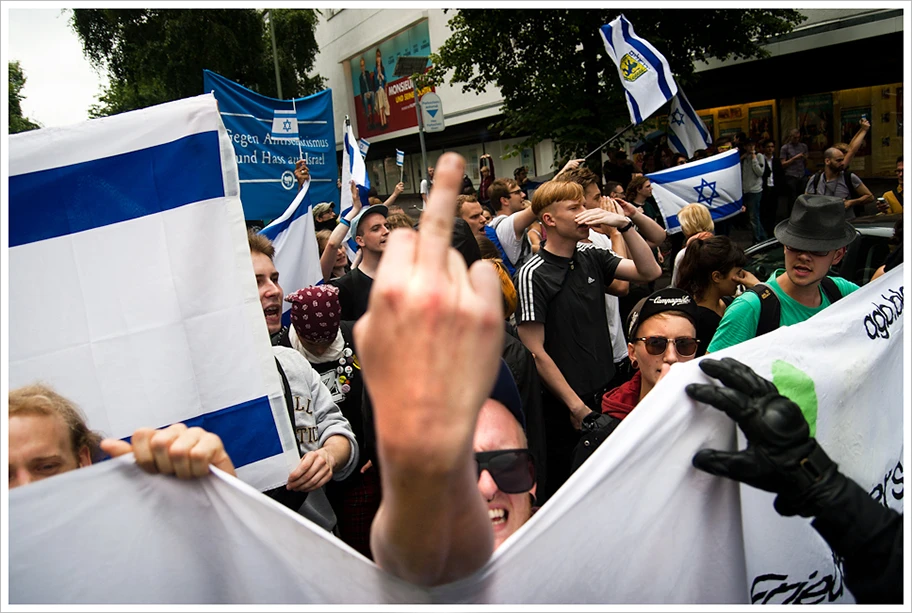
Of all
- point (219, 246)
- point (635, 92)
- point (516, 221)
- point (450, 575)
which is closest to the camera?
point (450, 575)

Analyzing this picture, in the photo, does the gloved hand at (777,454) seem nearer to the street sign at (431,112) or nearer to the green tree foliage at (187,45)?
the street sign at (431,112)

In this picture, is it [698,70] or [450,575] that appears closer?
[450,575]

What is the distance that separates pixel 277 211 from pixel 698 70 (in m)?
14.5

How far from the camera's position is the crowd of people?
818mm

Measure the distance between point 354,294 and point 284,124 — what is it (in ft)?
10.3

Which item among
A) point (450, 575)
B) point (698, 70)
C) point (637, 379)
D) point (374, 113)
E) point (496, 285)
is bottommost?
point (637, 379)

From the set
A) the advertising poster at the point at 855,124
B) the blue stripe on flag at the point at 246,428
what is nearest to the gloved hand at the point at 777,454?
the blue stripe on flag at the point at 246,428

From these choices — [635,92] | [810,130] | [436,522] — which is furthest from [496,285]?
[810,130]

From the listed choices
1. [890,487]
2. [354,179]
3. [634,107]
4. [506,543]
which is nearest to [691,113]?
[634,107]

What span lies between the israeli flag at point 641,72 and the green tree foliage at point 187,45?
16.5 m

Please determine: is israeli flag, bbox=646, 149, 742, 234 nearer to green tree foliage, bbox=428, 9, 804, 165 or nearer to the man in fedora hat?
the man in fedora hat

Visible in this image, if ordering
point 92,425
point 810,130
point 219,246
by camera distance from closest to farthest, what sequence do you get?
point 92,425 → point 219,246 → point 810,130

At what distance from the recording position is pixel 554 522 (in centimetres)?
133

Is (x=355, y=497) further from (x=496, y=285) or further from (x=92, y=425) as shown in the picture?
(x=496, y=285)
